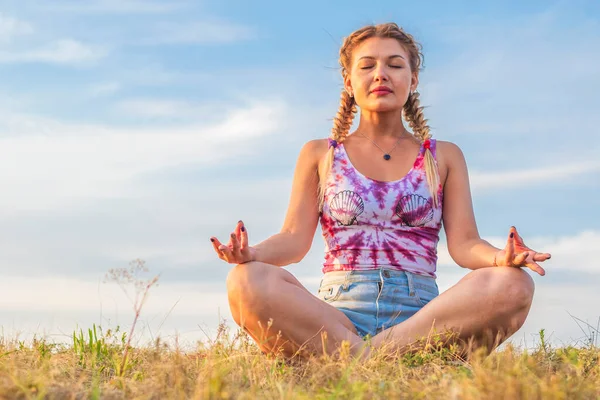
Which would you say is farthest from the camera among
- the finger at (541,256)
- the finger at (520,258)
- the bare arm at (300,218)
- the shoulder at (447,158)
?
the shoulder at (447,158)

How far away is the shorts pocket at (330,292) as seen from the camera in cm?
579

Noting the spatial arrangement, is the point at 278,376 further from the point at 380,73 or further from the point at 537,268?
the point at 380,73

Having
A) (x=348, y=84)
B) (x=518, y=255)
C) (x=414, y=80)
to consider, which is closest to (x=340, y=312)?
(x=518, y=255)

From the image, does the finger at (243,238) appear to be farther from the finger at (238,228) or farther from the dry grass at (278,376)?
the dry grass at (278,376)

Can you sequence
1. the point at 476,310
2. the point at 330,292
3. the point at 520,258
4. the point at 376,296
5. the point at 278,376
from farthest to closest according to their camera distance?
the point at 330,292 < the point at 376,296 < the point at 476,310 < the point at 520,258 < the point at 278,376


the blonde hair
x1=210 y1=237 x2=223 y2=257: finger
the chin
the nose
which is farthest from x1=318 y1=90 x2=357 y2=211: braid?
x1=210 y1=237 x2=223 y2=257: finger

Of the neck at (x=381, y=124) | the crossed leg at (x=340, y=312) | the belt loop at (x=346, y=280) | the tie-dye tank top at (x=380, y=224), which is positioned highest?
the neck at (x=381, y=124)

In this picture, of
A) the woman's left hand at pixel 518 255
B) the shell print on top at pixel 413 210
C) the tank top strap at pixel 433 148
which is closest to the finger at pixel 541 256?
the woman's left hand at pixel 518 255

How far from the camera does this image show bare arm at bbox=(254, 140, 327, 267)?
590 cm

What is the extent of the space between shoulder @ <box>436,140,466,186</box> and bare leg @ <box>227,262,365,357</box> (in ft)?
5.82

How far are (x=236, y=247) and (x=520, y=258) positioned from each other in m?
2.01

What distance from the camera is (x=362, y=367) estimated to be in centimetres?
447

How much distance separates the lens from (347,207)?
6.02 meters

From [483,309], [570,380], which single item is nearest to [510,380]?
[570,380]
